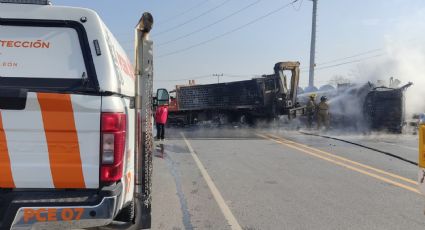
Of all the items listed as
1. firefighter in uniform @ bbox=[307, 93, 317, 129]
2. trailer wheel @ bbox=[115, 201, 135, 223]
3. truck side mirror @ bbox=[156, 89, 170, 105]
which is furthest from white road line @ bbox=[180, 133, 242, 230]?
firefighter in uniform @ bbox=[307, 93, 317, 129]

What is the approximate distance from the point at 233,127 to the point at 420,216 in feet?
65.1

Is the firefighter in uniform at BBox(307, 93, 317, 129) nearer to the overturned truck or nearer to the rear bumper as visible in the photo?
the overturned truck

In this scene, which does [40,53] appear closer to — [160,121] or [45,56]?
[45,56]

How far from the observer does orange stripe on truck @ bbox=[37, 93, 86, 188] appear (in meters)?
3.64

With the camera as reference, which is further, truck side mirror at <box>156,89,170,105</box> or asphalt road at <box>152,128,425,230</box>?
truck side mirror at <box>156,89,170,105</box>

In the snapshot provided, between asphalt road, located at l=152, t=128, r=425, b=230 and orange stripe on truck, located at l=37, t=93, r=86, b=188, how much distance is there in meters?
2.35

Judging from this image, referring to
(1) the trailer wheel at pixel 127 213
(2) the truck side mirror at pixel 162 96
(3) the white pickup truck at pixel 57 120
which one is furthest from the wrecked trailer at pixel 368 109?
(3) the white pickup truck at pixel 57 120

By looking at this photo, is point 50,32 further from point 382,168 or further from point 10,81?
point 382,168

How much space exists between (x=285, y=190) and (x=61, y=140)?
520cm

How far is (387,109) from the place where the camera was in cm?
2139

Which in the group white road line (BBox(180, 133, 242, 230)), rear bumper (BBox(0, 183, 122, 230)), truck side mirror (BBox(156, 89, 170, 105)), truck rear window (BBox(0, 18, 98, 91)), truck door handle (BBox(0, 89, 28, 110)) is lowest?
white road line (BBox(180, 133, 242, 230))

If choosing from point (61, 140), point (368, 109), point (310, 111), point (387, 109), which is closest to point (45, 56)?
point (61, 140)

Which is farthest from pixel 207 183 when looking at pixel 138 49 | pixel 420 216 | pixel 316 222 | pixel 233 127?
pixel 233 127

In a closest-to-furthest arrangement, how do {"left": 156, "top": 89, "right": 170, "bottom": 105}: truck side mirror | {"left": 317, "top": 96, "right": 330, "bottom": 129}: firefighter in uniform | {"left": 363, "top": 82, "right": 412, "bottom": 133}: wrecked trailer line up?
{"left": 156, "top": 89, "right": 170, "bottom": 105}: truck side mirror < {"left": 363, "top": 82, "right": 412, "bottom": 133}: wrecked trailer < {"left": 317, "top": 96, "right": 330, "bottom": 129}: firefighter in uniform
